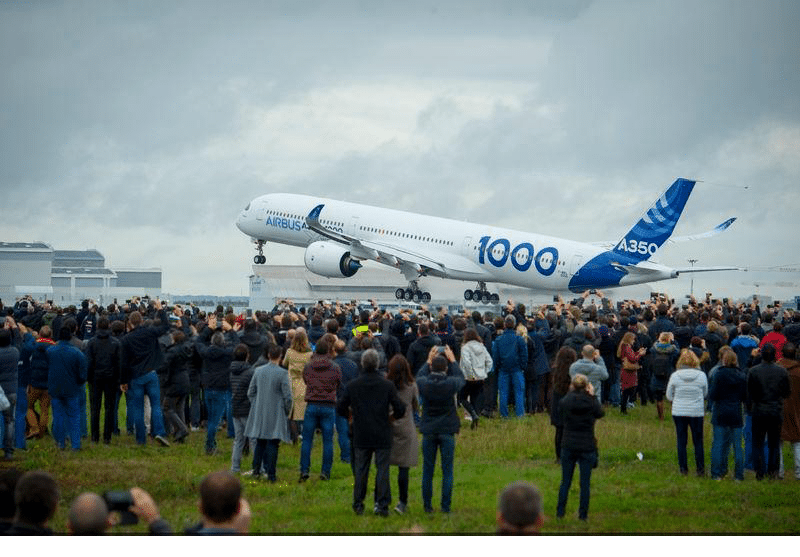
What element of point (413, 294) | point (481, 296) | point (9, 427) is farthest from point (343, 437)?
point (413, 294)

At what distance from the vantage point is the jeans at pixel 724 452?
18250 millimetres

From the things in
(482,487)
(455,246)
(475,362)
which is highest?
(455,246)

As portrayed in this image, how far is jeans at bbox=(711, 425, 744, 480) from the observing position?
18250 millimetres

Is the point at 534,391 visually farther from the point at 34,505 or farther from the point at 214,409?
the point at 34,505

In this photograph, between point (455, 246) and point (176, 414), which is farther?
point (455, 246)

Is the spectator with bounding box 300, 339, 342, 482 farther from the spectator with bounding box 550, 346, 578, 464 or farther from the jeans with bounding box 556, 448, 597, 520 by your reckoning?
the jeans with bounding box 556, 448, 597, 520

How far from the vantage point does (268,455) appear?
58.4 feet

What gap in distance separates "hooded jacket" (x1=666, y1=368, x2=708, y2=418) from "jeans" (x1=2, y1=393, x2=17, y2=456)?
9808 mm

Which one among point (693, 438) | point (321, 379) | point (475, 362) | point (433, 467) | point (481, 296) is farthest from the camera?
point (481, 296)

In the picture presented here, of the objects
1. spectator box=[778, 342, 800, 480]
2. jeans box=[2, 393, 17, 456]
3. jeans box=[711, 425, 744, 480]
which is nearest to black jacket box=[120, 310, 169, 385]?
jeans box=[2, 393, 17, 456]

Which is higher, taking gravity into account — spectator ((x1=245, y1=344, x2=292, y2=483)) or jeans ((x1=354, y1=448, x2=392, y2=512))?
spectator ((x1=245, y1=344, x2=292, y2=483))

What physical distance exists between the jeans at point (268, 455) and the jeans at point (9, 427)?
12.9 feet

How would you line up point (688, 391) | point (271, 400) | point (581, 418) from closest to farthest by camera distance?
Answer: 1. point (581, 418)
2. point (271, 400)
3. point (688, 391)

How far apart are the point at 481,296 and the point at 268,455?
43.6 metres
